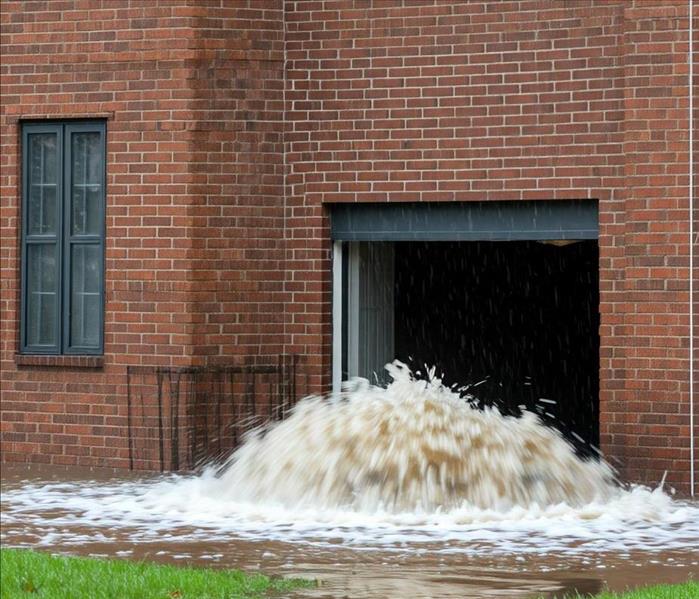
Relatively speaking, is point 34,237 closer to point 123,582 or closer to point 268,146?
point 268,146

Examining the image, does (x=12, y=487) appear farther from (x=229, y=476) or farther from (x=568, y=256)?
(x=568, y=256)

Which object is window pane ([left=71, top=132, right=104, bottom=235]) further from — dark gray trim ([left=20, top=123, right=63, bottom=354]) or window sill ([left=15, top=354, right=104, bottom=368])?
window sill ([left=15, top=354, right=104, bottom=368])

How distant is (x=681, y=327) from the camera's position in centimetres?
1372

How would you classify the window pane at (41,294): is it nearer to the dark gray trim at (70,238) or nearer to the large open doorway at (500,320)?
the dark gray trim at (70,238)

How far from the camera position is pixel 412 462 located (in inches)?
474

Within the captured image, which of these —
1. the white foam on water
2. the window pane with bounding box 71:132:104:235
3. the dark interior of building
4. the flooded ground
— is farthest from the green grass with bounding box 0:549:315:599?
the dark interior of building

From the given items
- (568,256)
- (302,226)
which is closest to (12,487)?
(302,226)

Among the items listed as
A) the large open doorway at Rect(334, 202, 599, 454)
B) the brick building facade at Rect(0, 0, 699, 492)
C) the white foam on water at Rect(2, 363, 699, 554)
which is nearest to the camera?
the white foam on water at Rect(2, 363, 699, 554)

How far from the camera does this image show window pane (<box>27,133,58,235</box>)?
15742 mm

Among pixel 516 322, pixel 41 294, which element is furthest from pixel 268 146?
pixel 516 322

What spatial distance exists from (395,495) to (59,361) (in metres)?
4.92

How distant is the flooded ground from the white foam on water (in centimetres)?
5

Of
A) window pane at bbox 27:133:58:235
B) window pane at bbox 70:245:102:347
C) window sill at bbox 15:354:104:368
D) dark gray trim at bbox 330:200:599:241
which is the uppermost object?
window pane at bbox 27:133:58:235

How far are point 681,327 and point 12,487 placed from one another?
19.9ft
